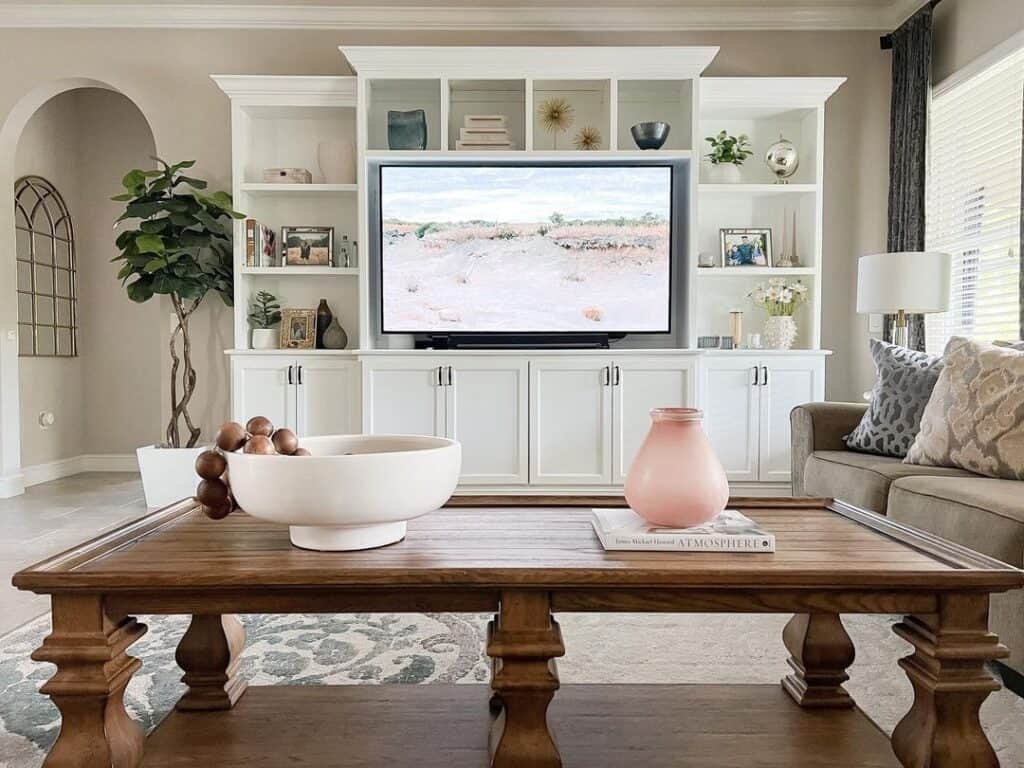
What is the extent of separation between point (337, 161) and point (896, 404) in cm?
312

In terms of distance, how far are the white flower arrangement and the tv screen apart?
576 millimetres

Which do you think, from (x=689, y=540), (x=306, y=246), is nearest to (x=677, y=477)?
(x=689, y=540)

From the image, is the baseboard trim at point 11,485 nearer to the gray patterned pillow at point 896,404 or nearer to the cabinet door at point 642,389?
the cabinet door at point 642,389

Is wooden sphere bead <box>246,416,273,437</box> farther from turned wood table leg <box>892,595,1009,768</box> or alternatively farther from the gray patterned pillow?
the gray patterned pillow

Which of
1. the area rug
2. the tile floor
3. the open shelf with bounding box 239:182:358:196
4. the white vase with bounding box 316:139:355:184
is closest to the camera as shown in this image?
the area rug

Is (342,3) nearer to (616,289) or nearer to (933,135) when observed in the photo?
(616,289)

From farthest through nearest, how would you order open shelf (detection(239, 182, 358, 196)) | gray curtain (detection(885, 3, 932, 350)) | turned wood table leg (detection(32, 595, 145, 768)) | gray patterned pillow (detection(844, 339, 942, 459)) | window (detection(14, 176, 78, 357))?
window (detection(14, 176, 78, 357)) < open shelf (detection(239, 182, 358, 196)) < gray curtain (detection(885, 3, 932, 350)) < gray patterned pillow (detection(844, 339, 942, 459)) < turned wood table leg (detection(32, 595, 145, 768))

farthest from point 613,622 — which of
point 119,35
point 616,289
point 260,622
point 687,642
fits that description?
point 119,35

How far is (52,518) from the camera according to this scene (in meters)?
3.84

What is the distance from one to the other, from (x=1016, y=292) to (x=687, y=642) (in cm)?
240

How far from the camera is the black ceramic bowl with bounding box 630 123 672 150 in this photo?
160 inches

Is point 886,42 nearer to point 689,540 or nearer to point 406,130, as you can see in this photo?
point 406,130

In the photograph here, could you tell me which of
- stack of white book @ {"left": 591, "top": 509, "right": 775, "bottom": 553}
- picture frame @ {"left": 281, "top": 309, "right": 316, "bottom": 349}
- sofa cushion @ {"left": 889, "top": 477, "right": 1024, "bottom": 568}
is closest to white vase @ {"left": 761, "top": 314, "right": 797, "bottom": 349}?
sofa cushion @ {"left": 889, "top": 477, "right": 1024, "bottom": 568}

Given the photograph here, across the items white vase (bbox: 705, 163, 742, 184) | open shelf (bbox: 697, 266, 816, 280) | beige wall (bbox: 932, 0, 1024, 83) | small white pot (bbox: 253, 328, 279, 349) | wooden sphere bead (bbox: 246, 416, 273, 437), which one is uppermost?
beige wall (bbox: 932, 0, 1024, 83)
